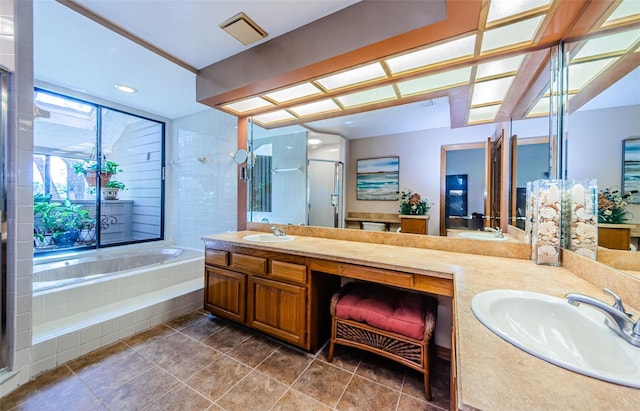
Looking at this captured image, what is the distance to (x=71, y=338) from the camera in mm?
1749

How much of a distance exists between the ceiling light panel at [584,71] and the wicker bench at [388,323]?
4.83 ft

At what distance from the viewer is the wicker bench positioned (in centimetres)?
148

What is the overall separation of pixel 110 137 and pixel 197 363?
3.29 metres

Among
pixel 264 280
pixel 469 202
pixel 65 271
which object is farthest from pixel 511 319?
pixel 65 271

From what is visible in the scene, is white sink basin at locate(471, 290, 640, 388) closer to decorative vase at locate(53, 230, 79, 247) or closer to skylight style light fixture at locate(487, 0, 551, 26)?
skylight style light fixture at locate(487, 0, 551, 26)

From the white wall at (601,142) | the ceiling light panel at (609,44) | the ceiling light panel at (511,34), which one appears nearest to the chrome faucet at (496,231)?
the white wall at (601,142)

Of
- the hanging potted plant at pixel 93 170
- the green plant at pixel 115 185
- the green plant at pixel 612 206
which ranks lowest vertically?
the green plant at pixel 612 206

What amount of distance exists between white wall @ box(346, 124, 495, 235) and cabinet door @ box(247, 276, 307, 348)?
3.01 ft

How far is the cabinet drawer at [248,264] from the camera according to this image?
1.96m

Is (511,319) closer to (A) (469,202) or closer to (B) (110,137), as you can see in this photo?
(A) (469,202)

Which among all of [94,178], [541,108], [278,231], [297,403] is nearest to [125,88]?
[94,178]

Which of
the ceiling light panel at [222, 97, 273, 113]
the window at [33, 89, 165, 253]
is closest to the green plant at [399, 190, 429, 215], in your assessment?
the ceiling light panel at [222, 97, 273, 113]

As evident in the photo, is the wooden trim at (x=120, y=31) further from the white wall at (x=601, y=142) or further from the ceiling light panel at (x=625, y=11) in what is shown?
the white wall at (x=601, y=142)

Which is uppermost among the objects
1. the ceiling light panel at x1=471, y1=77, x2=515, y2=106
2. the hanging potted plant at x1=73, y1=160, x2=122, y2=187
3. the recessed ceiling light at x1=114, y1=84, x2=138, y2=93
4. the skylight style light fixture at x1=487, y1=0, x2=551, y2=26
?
the recessed ceiling light at x1=114, y1=84, x2=138, y2=93
